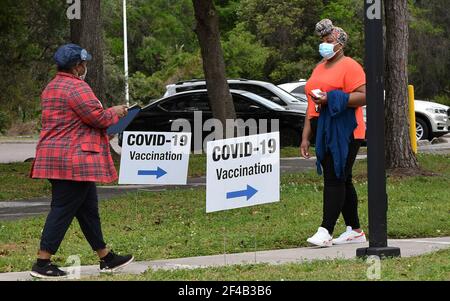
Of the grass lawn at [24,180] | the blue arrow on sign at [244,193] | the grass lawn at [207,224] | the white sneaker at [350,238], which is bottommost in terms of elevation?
the grass lawn at [24,180]

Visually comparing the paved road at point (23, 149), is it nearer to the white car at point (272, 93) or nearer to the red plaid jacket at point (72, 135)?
the white car at point (272, 93)

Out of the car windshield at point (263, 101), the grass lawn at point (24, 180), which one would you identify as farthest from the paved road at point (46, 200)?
the car windshield at point (263, 101)

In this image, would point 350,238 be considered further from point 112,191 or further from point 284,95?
point 284,95

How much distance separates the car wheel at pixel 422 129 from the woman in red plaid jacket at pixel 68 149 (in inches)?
789

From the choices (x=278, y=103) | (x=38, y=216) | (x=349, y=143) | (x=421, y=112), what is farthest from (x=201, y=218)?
(x=421, y=112)

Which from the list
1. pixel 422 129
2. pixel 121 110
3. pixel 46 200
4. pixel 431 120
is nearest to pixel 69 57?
pixel 121 110

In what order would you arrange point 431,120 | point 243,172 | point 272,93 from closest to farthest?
1. point 243,172
2. point 272,93
3. point 431,120

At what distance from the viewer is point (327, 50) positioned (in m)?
10.2

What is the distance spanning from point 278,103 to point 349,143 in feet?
51.8

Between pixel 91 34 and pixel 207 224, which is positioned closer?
pixel 207 224

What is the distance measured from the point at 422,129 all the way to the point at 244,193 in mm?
18736

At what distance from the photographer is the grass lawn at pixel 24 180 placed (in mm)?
16844

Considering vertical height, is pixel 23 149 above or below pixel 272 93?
below

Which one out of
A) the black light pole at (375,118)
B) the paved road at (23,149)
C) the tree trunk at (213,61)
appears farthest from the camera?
the paved road at (23,149)
